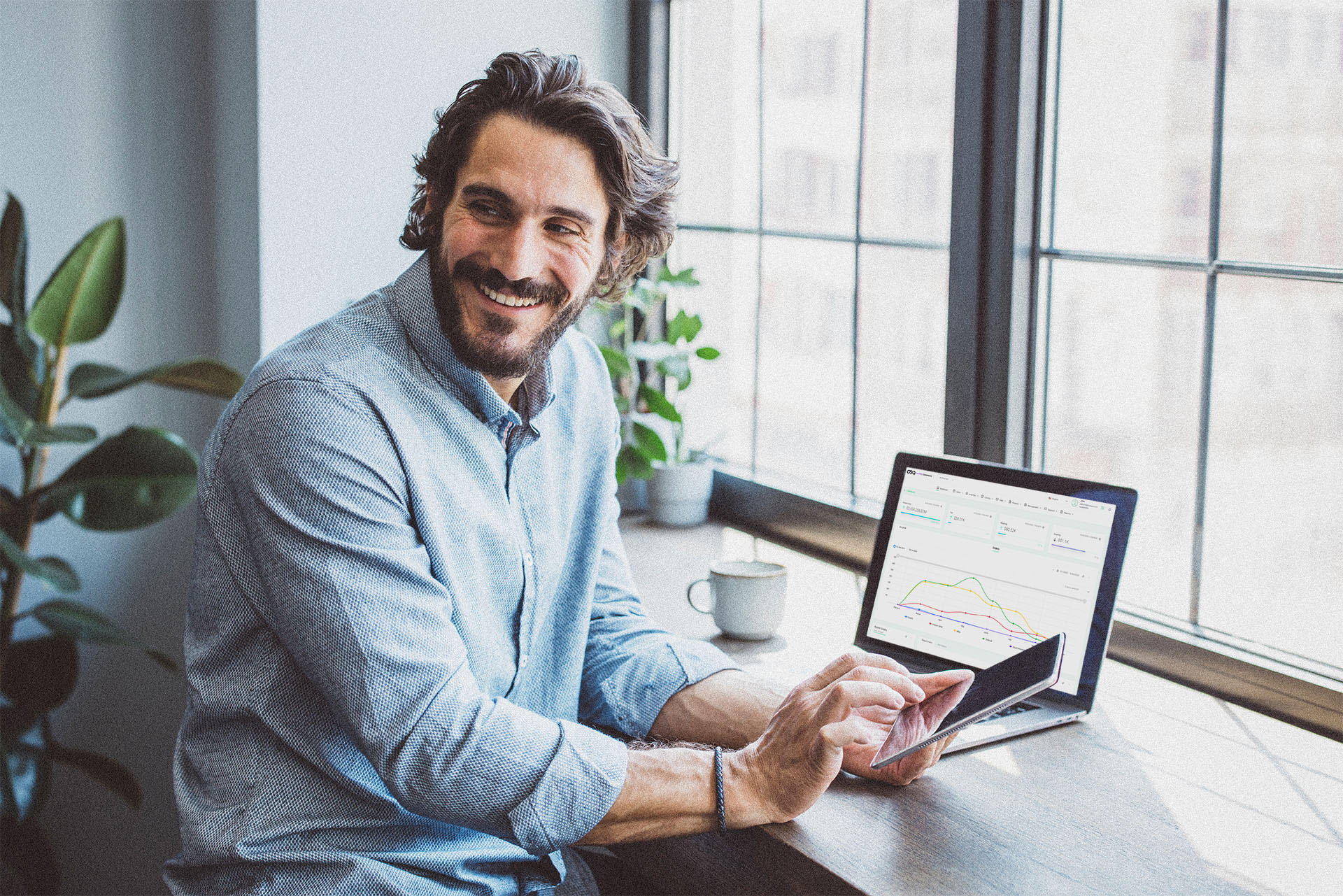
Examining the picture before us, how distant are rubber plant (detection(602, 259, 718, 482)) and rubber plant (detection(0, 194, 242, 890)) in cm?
76

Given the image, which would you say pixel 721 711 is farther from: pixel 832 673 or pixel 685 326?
pixel 685 326

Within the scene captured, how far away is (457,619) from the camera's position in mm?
1344

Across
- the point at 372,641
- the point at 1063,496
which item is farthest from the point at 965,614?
the point at 372,641

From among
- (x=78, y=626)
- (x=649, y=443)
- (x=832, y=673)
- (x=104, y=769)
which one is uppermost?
(x=649, y=443)

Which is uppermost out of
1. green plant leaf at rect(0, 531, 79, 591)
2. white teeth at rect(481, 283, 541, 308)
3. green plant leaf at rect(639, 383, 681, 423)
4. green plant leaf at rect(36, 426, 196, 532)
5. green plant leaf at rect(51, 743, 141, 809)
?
white teeth at rect(481, 283, 541, 308)

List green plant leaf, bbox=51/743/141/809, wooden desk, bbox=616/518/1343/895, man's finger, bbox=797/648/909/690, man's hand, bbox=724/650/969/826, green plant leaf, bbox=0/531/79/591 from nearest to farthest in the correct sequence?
1. wooden desk, bbox=616/518/1343/895
2. man's hand, bbox=724/650/969/826
3. man's finger, bbox=797/648/909/690
4. green plant leaf, bbox=0/531/79/591
5. green plant leaf, bbox=51/743/141/809

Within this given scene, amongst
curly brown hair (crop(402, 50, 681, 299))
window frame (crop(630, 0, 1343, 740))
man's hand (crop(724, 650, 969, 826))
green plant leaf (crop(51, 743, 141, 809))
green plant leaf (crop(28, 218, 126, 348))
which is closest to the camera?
man's hand (crop(724, 650, 969, 826))

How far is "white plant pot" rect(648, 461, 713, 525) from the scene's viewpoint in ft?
8.44

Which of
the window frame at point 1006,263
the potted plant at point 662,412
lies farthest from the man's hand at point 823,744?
the potted plant at point 662,412

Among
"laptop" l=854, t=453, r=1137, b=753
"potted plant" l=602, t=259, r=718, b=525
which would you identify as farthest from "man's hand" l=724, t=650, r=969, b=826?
"potted plant" l=602, t=259, r=718, b=525

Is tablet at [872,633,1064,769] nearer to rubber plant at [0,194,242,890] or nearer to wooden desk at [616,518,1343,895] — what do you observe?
wooden desk at [616,518,1343,895]

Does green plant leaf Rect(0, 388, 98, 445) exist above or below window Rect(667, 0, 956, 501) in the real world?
below

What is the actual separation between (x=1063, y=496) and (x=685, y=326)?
1.14 m

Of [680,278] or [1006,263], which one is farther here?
[680,278]
